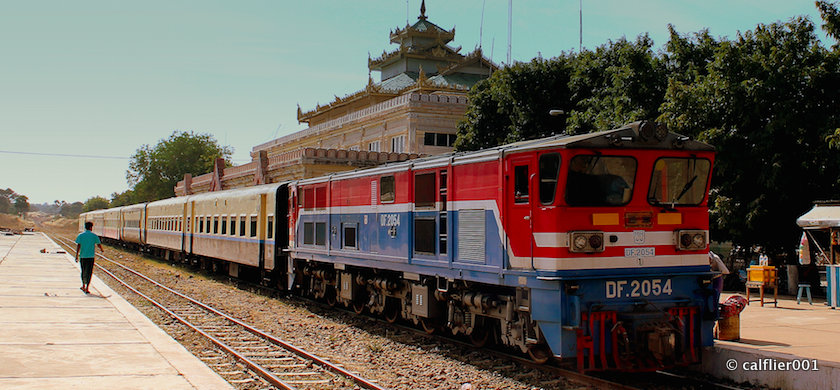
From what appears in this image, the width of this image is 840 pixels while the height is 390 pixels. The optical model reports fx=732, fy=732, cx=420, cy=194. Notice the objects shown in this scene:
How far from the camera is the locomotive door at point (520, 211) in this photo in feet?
32.7

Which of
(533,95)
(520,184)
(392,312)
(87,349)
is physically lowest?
(87,349)

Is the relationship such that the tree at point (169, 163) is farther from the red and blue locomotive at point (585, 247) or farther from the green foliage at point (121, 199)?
the red and blue locomotive at point (585, 247)

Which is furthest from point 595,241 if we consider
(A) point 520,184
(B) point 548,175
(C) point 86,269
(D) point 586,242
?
(C) point 86,269

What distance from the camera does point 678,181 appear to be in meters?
10.5

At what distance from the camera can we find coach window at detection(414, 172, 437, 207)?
1269 centimetres

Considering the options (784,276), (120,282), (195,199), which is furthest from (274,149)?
(784,276)

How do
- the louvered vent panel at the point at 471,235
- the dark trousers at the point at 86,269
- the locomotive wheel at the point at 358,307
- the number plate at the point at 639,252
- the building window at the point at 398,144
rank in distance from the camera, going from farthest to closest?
the building window at the point at 398,144, the dark trousers at the point at 86,269, the locomotive wheel at the point at 358,307, the louvered vent panel at the point at 471,235, the number plate at the point at 639,252

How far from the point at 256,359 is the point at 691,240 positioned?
6921mm

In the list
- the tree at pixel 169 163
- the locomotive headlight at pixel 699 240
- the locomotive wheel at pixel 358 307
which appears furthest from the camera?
the tree at pixel 169 163

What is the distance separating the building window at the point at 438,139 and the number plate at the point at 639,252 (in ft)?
141

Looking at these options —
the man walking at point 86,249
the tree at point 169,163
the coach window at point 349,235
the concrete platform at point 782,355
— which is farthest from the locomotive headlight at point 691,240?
the tree at point 169,163

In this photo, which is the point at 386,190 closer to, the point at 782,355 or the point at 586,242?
the point at 586,242

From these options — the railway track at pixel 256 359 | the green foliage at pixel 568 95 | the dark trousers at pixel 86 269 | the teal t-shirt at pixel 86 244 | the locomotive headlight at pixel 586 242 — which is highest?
the green foliage at pixel 568 95

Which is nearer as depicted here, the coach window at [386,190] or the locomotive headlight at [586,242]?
the locomotive headlight at [586,242]
